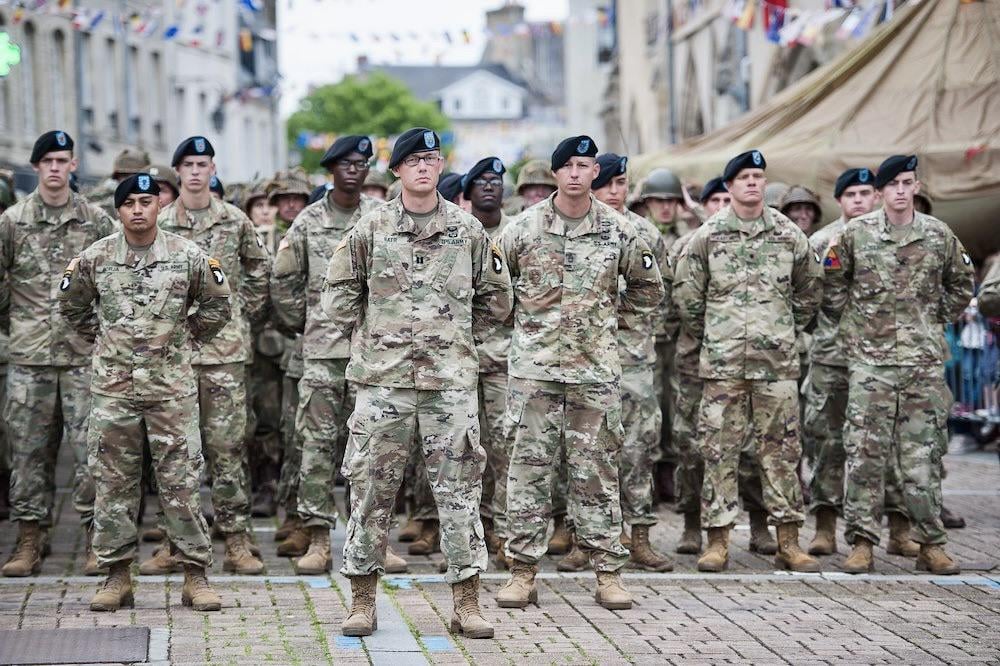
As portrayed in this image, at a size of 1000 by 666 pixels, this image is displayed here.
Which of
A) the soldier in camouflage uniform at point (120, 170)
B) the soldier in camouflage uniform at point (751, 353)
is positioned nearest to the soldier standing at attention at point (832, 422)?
the soldier in camouflage uniform at point (751, 353)

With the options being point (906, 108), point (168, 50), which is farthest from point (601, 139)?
point (906, 108)

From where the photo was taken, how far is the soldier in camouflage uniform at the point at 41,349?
32.5 feet

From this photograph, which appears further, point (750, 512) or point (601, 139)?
point (601, 139)

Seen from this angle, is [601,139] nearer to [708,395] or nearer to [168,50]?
[168,50]

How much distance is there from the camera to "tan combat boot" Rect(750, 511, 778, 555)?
10.6m

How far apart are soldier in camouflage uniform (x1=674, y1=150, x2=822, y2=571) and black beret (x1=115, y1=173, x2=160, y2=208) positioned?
3127 millimetres

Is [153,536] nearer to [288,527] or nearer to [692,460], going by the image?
[288,527]

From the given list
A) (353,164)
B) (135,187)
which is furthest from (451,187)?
(135,187)

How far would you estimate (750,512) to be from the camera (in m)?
10.8

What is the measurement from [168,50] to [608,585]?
137ft

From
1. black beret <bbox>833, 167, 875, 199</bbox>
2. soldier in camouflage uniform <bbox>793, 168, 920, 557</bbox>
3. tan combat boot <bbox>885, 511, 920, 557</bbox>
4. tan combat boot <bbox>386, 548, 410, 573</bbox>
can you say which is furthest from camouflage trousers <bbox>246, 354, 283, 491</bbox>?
tan combat boot <bbox>885, 511, 920, 557</bbox>

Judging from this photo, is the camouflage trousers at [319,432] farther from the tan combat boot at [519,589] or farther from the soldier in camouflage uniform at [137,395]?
the tan combat boot at [519,589]

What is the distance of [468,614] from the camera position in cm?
801

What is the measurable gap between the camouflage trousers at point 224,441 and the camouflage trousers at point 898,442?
344cm
